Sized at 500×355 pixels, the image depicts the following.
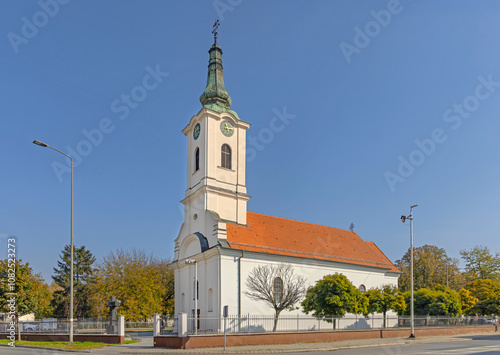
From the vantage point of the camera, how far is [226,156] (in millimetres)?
37312

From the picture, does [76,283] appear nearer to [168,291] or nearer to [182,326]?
[168,291]

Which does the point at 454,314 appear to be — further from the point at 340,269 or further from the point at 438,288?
the point at 340,269

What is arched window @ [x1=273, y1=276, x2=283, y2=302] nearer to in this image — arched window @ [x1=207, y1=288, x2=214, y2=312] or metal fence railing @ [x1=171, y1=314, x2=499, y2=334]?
metal fence railing @ [x1=171, y1=314, x2=499, y2=334]

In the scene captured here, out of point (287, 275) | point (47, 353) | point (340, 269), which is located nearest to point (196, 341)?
point (47, 353)

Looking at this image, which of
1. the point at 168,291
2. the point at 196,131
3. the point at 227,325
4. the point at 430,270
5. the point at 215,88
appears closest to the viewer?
the point at 227,325

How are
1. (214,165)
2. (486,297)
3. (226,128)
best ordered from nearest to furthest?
(214,165) < (226,128) < (486,297)

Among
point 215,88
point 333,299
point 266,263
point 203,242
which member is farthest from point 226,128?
point 333,299

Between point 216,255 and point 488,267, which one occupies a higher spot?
point 216,255

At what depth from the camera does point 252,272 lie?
108 ft

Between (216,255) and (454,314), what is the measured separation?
89.6 ft

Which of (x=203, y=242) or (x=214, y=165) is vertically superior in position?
(x=214, y=165)

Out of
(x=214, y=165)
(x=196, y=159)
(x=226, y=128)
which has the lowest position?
(x=214, y=165)

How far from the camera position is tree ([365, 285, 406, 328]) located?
34750 millimetres

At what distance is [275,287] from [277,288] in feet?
0.75
